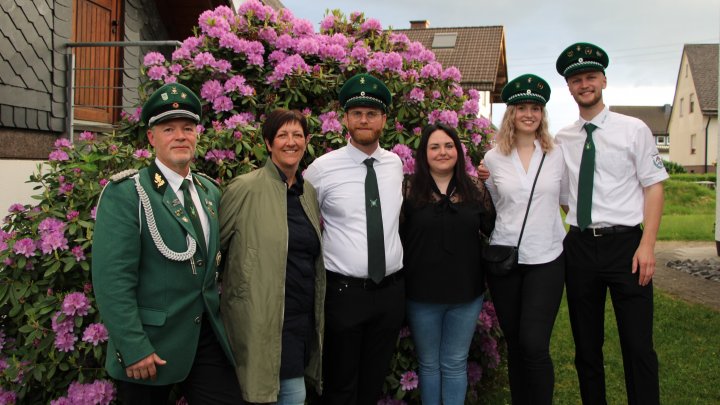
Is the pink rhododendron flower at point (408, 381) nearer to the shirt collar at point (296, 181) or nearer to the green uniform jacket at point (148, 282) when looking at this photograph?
the shirt collar at point (296, 181)

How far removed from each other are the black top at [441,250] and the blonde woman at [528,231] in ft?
0.70

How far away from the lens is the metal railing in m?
6.53

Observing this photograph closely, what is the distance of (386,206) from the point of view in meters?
3.37

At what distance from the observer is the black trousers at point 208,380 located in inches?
102

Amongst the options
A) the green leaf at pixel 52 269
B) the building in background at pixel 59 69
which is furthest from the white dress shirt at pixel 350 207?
the building in background at pixel 59 69

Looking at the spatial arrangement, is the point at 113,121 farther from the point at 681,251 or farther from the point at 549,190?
the point at 681,251

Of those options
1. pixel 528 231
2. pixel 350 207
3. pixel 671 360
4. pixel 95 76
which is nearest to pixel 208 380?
pixel 350 207

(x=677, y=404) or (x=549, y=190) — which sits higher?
(x=549, y=190)

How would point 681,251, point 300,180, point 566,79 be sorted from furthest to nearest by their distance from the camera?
point 681,251 → point 566,79 → point 300,180

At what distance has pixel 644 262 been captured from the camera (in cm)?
333

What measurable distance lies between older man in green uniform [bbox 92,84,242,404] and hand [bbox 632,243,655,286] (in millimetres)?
2305

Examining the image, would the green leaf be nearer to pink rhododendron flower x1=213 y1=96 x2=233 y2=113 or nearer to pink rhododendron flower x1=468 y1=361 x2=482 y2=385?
pink rhododendron flower x1=213 y1=96 x2=233 y2=113

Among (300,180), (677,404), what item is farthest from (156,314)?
(677,404)

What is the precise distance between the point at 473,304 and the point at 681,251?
10.8m
